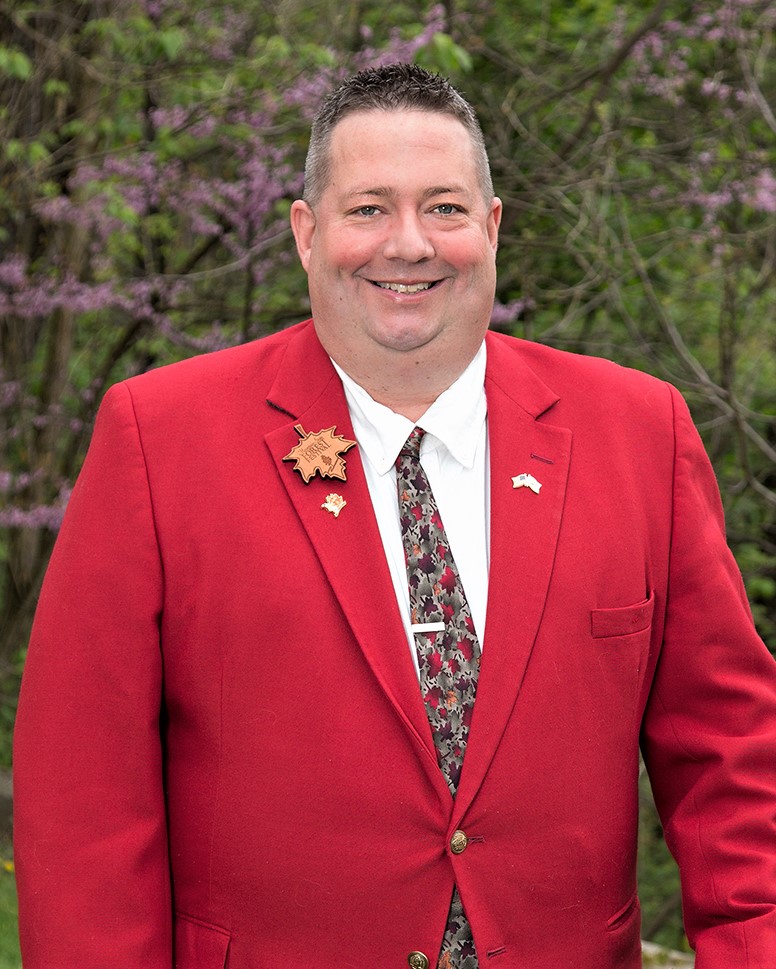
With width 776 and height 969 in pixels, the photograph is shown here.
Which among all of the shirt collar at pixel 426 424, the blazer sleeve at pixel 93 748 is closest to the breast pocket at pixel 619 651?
the shirt collar at pixel 426 424

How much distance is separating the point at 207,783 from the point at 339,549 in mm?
426

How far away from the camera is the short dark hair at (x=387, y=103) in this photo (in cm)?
227

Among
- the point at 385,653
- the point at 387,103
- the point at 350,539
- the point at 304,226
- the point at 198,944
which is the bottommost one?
the point at 198,944

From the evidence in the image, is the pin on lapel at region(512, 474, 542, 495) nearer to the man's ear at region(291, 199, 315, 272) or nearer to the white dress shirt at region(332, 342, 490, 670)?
the white dress shirt at region(332, 342, 490, 670)

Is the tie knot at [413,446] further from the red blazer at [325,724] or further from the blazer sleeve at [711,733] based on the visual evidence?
the blazer sleeve at [711,733]

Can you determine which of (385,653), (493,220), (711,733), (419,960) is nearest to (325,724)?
(385,653)

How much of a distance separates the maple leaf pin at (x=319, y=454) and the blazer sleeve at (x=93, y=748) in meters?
0.25

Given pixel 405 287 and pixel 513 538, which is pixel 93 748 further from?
pixel 405 287

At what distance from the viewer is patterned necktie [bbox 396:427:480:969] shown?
219 centimetres

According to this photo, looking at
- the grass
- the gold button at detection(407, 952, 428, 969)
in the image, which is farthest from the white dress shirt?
the grass

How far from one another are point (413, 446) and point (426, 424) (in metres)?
0.04

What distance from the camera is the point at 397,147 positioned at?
7.38 feet

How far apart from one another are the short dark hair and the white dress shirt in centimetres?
33

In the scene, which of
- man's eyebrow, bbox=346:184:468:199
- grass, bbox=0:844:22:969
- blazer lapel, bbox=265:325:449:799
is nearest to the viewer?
blazer lapel, bbox=265:325:449:799
